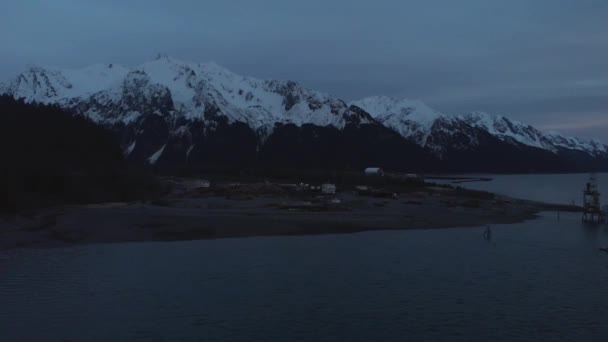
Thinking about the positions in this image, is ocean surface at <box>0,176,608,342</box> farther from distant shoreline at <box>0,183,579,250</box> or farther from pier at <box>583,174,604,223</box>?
pier at <box>583,174,604,223</box>

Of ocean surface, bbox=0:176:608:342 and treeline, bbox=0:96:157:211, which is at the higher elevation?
treeline, bbox=0:96:157:211

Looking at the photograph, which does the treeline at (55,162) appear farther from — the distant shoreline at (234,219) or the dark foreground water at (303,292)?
the dark foreground water at (303,292)

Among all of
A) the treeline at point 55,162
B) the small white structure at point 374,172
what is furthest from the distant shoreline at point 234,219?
the small white structure at point 374,172

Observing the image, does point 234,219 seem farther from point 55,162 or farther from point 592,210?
point 592,210

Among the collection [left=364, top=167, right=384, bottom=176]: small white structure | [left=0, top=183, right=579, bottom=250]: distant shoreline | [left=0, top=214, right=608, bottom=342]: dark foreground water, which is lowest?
[left=0, top=214, right=608, bottom=342]: dark foreground water

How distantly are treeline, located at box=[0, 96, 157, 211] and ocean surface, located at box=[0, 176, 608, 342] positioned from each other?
28.5 m

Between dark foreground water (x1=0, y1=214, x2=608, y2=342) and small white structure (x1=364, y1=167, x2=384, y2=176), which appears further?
small white structure (x1=364, y1=167, x2=384, y2=176)

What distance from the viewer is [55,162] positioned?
76188mm

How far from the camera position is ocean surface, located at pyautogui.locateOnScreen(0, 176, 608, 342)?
21.3m

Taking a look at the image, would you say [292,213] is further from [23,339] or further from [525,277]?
[23,339]

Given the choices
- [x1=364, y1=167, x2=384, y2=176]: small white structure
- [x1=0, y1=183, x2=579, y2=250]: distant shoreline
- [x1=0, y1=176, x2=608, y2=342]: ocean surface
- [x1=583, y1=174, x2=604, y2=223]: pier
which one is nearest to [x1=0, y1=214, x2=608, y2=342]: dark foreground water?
[x1=0, y1=176, x2=608, y2=342]: ocean surface

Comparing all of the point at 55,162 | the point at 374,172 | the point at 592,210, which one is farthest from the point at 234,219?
the point at 374,172

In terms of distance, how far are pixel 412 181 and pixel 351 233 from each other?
8191 centimetres

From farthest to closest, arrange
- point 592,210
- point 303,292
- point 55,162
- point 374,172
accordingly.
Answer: point 374,172 < point 55,162 < point 592,210 < point 303,292
